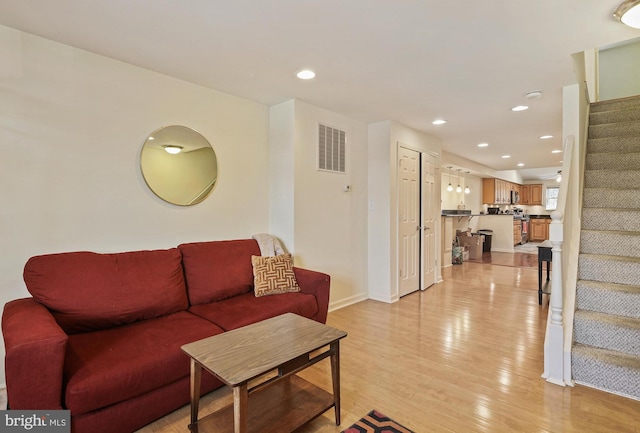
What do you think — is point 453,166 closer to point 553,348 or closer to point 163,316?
point 553,348

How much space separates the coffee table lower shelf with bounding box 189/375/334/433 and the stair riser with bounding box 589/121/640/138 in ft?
13.5

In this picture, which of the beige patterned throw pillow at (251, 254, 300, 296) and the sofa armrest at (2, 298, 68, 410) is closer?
the sofa armrest at (2, 298, 68, 410)

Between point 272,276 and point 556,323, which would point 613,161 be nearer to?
point 556,323

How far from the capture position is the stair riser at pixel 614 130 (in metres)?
3.41

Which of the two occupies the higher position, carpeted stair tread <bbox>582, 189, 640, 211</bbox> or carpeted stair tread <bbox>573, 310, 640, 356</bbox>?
carpeted stair tread <bbox>582, 189, 640, 211</bbox>

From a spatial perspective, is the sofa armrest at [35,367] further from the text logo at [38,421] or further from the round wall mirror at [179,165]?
the round wall mirror at [179,165]

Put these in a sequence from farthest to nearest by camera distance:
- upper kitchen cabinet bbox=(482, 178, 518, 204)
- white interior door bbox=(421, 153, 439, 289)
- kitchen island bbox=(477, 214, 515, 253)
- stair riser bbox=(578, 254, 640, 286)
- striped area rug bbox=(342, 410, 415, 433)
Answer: upper kitchen cabinet bbox=(482, 178, 518, 204) → kitchen island bbox=(477, 214, 515, 253) → white interior door bbox=(421, 153, 439, 289) → stair riser bbox=(578, 254, 640, 286) → striped area rug bbox=(342, 410, 415, 433)

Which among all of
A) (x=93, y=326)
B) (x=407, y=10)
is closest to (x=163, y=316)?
(x=93, y=326)

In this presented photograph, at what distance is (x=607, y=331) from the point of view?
2.20 metres

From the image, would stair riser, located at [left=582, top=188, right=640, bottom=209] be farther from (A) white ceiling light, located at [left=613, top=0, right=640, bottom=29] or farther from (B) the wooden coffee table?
(B) the wooden coffee table

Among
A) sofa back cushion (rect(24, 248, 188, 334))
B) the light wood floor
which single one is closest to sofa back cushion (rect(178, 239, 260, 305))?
sofa back cushion (rect(24, 248, 188, 334))

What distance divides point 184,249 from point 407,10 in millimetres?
2354

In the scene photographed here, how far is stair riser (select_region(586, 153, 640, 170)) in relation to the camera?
3154mm

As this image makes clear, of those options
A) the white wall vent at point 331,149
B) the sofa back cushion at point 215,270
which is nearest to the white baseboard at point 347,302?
the sofa back cushion at point 215,270
